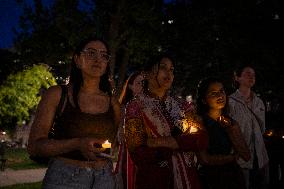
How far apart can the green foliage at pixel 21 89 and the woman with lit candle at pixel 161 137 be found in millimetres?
14004

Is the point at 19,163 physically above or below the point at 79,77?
below

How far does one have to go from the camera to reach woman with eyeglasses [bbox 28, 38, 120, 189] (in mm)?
2908

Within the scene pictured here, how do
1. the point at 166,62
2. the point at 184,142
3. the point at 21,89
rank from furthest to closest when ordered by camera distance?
the point at 21,89, the point at 166,62, the point at 184,142

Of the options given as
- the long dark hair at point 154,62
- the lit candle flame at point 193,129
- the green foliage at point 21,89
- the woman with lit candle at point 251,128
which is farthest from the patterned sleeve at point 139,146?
the green foliage at point 21,89

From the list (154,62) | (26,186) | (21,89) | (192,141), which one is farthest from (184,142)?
(21,89)

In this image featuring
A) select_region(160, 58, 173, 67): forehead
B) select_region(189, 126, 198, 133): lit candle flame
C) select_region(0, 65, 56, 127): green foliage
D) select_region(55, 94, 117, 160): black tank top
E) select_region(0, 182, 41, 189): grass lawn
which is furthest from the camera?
select_region(0, 65, 56, 127): green foliage

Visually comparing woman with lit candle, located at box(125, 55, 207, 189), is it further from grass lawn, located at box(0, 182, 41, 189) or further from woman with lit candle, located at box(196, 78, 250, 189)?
grass lawn, located at box(0, 182, 41, 189)

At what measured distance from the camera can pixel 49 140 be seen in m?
2.95

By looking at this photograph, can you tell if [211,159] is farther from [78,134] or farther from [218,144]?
[78,134]

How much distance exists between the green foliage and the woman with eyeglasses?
47.7ft

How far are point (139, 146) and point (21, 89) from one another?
1467cm

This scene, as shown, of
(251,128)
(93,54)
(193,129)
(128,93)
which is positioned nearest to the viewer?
(93,54)

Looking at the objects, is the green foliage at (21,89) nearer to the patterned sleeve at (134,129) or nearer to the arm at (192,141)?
the patterned sleeve at (134,129)

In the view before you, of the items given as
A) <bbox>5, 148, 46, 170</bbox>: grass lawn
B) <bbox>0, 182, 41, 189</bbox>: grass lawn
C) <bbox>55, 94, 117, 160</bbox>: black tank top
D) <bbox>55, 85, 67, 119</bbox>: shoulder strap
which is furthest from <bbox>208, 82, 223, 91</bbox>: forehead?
<bbox>5, 148, 46, 170</bbox>: grass lawn
